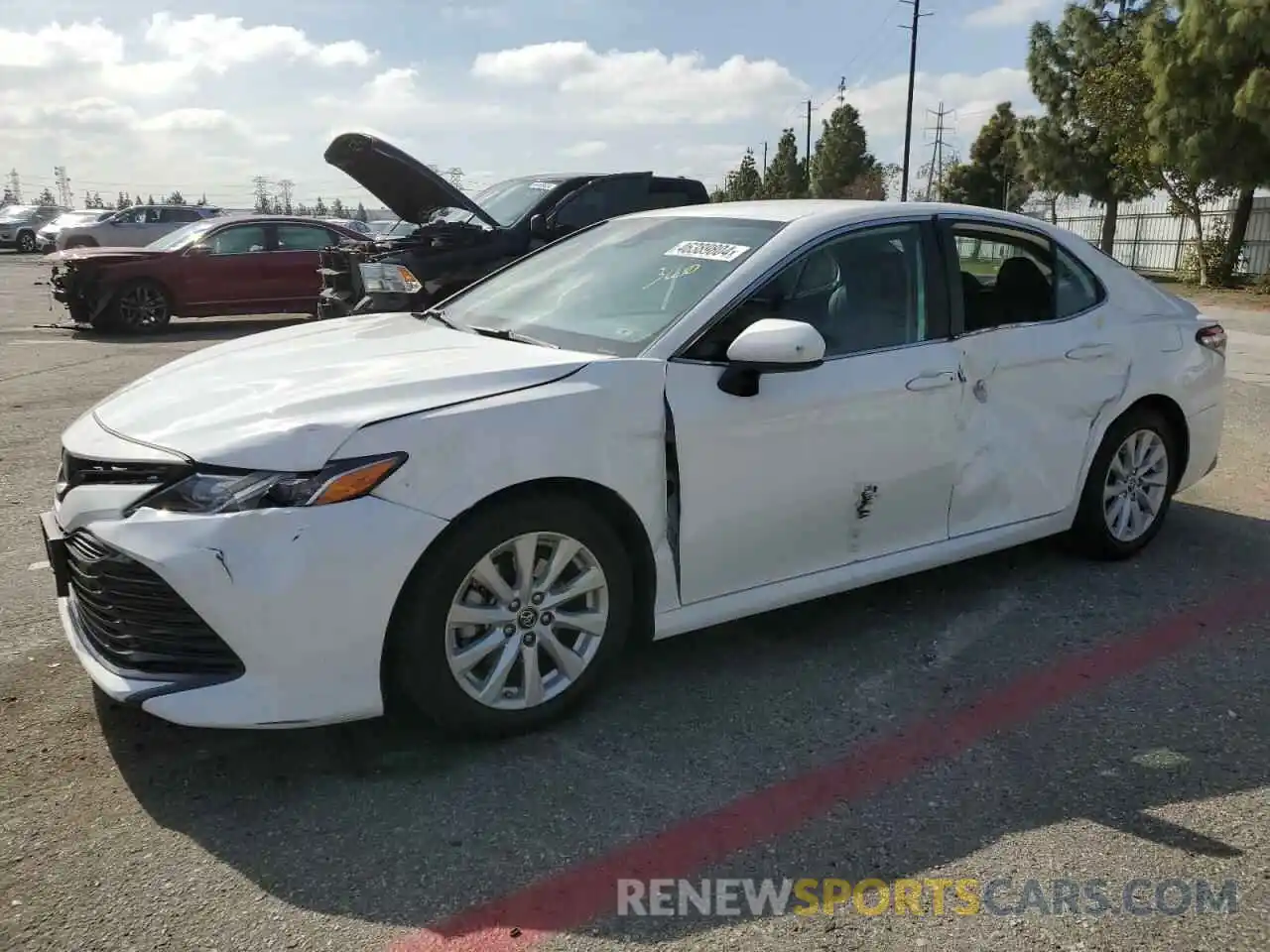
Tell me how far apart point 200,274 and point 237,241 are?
665mm

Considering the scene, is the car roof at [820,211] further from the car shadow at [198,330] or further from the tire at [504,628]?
the car shadow at [198,330]

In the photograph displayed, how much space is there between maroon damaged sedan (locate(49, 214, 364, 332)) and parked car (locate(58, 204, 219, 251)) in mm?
11858

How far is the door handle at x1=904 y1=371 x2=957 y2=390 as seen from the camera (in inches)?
Answer: 150

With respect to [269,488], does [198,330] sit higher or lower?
lower

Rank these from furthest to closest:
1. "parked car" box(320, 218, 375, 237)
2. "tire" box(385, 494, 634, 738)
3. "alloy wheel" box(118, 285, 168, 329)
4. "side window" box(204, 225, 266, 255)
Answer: "parked car" box(320, 218, 375, 237)
"side window" box(204, 225, 266, 255)
"alloy wheel" box(118, 285, 168, 329)
"tire" box(385, 494, 634, 738)

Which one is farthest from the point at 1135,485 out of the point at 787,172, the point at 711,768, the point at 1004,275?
the point at 787,172

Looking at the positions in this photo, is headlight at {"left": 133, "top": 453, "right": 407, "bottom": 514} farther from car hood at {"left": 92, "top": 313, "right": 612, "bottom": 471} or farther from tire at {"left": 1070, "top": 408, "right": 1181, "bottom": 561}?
tire at {"left": 1070, "top": 408, "right": 1181, "bottom": 561}

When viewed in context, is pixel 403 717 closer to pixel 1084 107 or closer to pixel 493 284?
pixel 493 284

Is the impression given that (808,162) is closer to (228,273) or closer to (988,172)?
(988,172)

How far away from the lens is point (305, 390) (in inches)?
120

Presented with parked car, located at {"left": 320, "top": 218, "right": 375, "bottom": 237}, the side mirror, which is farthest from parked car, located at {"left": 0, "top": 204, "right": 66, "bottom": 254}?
the side mirror

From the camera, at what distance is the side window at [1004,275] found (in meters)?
4.19

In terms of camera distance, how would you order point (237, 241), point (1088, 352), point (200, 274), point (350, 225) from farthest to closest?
1. point (350, 225)
2. point (237, 241)
3. point (200, 274)
4. point (1088, 352)

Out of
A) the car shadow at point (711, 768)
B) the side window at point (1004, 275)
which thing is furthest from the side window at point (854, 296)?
the car shadow at point (711, 768)
